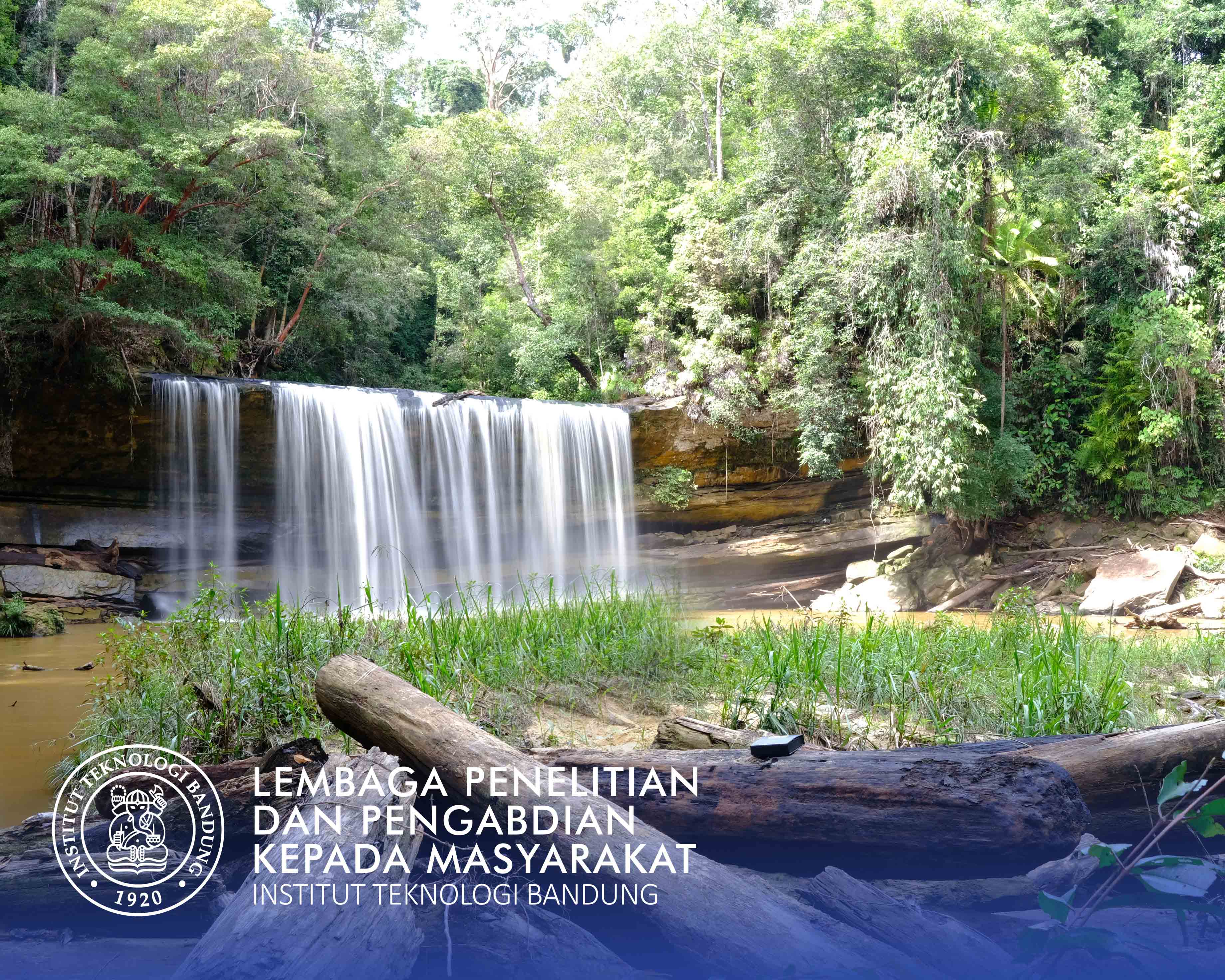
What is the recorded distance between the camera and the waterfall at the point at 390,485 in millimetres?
15031

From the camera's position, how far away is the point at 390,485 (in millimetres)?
15836

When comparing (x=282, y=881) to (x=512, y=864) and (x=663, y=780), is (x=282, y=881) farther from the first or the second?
(x=663, y=780)

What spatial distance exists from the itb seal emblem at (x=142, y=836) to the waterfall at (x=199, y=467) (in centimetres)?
1160

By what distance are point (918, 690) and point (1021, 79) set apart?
16337 mm

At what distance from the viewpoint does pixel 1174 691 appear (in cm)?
567

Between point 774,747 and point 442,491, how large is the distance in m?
13.7

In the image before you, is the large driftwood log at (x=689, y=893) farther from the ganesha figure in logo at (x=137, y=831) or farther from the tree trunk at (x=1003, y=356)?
the tree trunk at (x=1003, y=356)

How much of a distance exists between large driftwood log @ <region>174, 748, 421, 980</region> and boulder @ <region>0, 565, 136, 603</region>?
12.8 meters

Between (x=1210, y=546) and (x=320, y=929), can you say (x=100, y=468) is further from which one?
(x=1210, y=546)

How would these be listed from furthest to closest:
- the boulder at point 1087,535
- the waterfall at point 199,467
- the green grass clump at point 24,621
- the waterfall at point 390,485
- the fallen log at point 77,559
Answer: the boulder at point 1087,535 < the waterfall at point 390,485 < the waterfall at point 199,467 < the fallen log at point 77,559 < the green grass clump at point 24,621

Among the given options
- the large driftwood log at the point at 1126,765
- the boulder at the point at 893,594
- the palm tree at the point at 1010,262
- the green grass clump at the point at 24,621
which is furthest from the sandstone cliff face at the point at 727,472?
the large driftwood log at the point at 1126,765

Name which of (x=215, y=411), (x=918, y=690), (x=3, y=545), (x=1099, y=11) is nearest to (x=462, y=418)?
(x=215, y=411)

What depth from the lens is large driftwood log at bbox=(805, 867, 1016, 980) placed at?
2.52m

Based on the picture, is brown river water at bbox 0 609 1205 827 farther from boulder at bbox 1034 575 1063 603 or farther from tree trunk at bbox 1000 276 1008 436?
tree trunk at bbox 1000 276 1008 436
